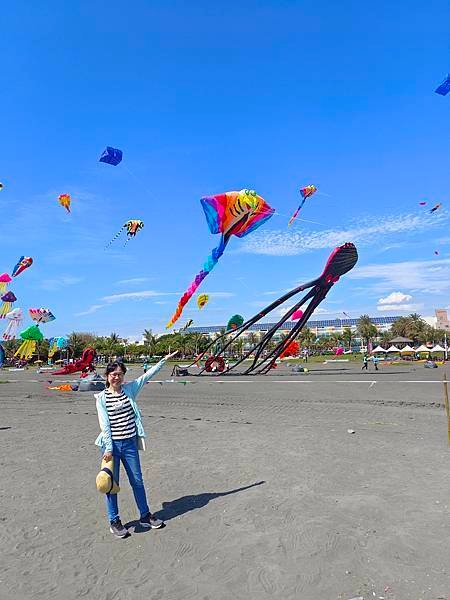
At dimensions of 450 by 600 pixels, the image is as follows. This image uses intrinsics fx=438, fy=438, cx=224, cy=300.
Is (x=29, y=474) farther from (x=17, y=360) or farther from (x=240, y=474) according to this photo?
(x=17, y=360)

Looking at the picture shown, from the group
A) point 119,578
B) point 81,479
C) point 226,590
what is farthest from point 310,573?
point 81,479

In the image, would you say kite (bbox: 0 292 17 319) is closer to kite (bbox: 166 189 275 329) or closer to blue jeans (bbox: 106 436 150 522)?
kite (bbox: 166 189 275 329)

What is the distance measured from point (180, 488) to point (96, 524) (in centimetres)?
142

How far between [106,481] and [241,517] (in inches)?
63.0

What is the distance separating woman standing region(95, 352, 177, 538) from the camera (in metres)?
4.52

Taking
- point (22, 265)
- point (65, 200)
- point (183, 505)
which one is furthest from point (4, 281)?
point (183, 505)

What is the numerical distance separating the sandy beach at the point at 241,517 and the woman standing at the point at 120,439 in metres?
0.19

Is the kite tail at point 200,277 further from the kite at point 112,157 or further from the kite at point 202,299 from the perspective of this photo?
the kite at point 202,299

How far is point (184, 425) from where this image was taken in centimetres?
1108

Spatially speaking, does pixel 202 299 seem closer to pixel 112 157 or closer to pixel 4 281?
pixel 4 281

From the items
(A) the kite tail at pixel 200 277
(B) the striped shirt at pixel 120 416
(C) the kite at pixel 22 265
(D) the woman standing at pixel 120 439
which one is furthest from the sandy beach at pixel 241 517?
(C) the kite at pixel 22 265

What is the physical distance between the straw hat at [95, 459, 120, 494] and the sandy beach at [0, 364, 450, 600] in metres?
0.51

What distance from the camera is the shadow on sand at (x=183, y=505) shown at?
4.95m

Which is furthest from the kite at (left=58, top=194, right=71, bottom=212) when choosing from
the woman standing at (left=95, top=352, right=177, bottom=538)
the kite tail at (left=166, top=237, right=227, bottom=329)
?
the woman standing at (left=95, top=352, right=177, bottom=538)
